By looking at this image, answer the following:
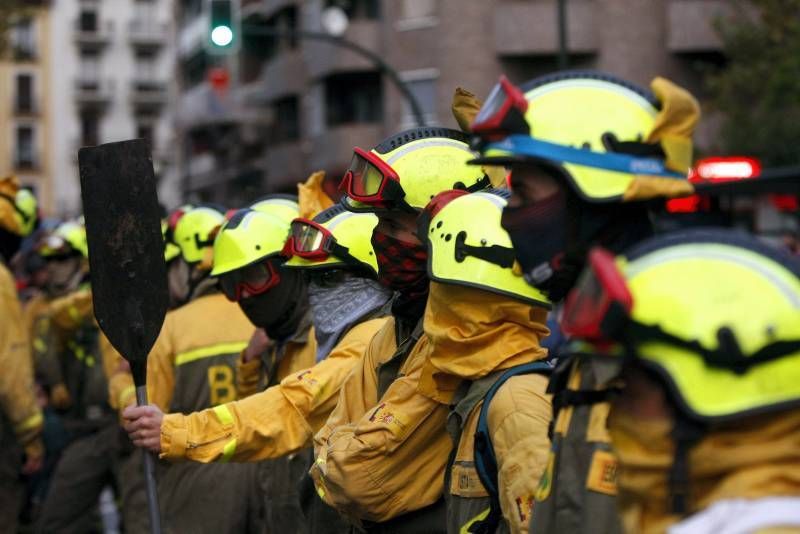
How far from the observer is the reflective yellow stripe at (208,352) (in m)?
8.94

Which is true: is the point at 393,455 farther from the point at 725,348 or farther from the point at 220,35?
the point at 220,35

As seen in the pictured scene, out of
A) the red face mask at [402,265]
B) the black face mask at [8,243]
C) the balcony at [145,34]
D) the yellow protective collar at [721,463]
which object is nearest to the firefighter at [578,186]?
the yellow protective collar at [721,463]

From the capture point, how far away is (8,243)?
1148cm

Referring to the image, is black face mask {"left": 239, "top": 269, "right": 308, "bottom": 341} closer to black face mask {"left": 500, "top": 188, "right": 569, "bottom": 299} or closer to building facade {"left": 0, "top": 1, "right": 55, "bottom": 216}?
black face mask {"left": 500, "top": 188, "right": 569, "bottom": 299}

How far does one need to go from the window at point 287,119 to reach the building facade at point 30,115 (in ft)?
139

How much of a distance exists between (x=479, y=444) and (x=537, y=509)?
3.07 feet

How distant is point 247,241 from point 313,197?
0.46 metres

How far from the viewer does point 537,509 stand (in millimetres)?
3701

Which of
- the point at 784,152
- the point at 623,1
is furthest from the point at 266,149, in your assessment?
the point at 784,152

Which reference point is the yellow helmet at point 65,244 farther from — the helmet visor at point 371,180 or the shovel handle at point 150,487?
the helmet visor at point 371,180

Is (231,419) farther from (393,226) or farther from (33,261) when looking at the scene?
(33,261)

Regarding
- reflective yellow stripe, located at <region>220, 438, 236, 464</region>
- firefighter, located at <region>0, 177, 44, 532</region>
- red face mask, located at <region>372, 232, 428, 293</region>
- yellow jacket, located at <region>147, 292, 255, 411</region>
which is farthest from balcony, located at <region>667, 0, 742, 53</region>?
red face mask, located at <region>372, 232, 428, 293</region>

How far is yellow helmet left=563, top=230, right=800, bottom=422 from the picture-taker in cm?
278

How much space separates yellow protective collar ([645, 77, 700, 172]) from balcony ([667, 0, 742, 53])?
3148cm
